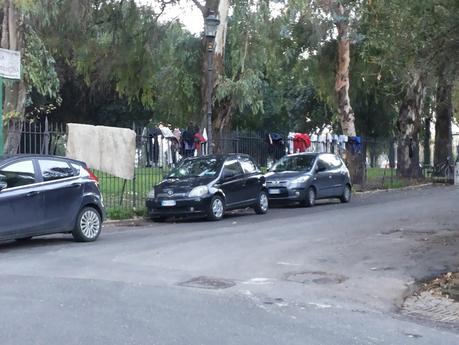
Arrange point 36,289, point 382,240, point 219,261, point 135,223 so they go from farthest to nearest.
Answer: point 135,223, point 382,240, point 219,261, point 36,289

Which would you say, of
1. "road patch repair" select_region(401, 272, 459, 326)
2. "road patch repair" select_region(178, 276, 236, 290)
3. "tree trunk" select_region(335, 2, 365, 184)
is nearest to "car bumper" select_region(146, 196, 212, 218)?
"road patch repair" select_region(178, 276, 236, 290)

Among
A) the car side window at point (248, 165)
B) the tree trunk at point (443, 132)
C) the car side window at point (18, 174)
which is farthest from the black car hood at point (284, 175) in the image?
the tree trunk at point (443, 132)

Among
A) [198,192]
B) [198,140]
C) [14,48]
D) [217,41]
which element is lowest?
[198,192]

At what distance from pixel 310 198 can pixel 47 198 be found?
10.8m

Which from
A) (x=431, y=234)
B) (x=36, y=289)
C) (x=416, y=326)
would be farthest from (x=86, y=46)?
(x=416, y=326)

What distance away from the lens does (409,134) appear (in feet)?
105

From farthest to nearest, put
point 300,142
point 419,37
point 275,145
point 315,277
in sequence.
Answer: point 300,142 → point 275,145 → point 419,37 → point 315,277

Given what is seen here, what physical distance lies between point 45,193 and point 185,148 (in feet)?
34.9

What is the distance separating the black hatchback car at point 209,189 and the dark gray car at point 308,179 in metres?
1.76

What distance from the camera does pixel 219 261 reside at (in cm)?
1078

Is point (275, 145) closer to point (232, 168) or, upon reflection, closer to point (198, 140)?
→ point (198, 140)

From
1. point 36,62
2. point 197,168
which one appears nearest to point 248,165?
point 197,168

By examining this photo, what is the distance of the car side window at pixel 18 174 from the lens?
11.5 meters

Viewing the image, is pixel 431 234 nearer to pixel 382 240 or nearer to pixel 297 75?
pixel 382 240
